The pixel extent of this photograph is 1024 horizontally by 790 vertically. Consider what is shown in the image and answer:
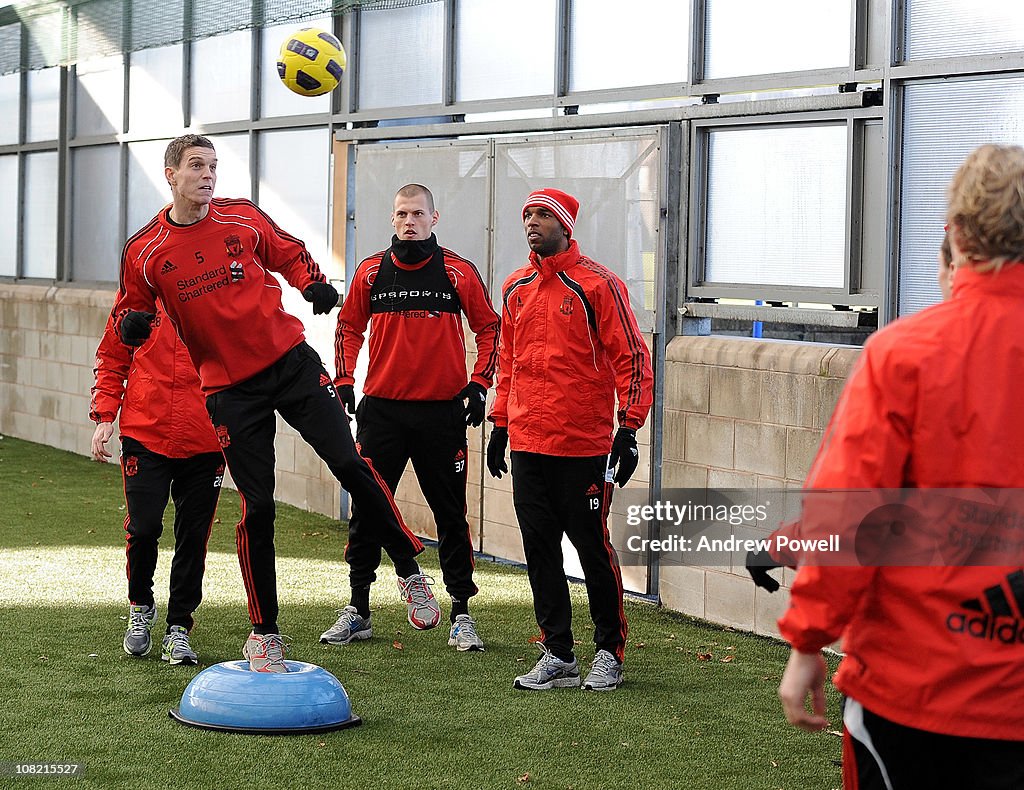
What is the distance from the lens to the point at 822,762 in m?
4.72

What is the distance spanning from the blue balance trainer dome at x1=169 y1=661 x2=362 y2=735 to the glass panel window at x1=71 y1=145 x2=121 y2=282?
909 cm

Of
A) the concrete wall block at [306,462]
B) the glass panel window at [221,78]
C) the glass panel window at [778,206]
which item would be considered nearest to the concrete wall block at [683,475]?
the glass panel window at [778,206]

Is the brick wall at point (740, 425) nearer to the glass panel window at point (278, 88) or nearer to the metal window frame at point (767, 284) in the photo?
the metal window frame at point (767, 284)

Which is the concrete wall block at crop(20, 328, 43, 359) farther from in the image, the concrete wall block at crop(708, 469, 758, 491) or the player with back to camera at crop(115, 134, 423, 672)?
the player with back to camera at crop(115, 134, 423, 672)

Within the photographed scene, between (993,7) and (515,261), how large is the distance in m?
3.41

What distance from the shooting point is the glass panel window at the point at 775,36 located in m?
6.50

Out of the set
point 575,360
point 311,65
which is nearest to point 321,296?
point 575,360

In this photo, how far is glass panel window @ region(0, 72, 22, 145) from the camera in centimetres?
1527

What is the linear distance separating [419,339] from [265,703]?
79.6 inches

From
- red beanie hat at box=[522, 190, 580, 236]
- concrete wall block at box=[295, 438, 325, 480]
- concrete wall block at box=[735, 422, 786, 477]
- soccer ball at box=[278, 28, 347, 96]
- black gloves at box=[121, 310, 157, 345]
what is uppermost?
soccer ball at box=[278, 28, 347, 96]

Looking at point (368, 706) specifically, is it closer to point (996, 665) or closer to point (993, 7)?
point (996, 665)

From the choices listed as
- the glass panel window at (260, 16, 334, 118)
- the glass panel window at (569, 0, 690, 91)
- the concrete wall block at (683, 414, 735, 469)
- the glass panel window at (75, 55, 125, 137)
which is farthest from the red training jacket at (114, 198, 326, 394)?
the glass panel window at (75, 55, 125, 137)

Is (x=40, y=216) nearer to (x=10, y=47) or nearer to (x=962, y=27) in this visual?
(x=10, y=47)

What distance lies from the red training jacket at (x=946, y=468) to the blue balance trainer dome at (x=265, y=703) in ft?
9.63
